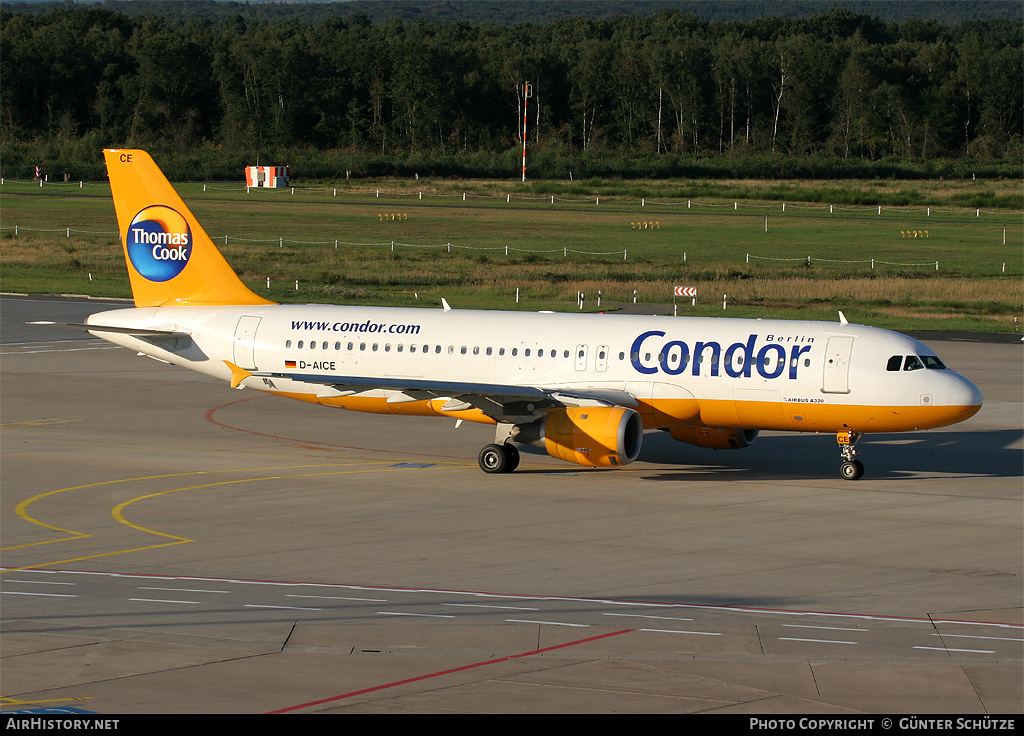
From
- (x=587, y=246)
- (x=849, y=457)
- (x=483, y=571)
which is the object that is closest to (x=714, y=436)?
(x=849, y=457)

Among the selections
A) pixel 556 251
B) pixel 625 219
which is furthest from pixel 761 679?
pixel 625 219

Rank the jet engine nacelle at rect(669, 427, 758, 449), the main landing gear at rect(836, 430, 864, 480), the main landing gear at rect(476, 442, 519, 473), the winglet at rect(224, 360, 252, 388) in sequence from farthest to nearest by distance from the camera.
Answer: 1. the winglet at rect(224, 360, 252, 388)
2. the jet engine nacelle at rect(669, 427, 758, 449)
3. the main landing gear at rect(476, 442, 519, 473)
4. the main landing gear at rect(836, 430, 864, 480)

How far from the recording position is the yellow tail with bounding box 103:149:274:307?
42688 millimetres

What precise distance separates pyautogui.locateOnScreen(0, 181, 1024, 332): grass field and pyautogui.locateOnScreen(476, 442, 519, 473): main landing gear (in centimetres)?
3636

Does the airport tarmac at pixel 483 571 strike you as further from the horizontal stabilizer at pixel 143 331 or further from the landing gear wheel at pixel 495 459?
the horizontal stabilizer at pixel 143 331

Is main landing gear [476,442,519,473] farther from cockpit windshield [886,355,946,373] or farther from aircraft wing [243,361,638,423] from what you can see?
cockpit windshield [886,355,946,373]

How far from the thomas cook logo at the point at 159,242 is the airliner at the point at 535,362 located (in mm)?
51

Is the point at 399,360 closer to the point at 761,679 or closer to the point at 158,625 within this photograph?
the point at 158,625

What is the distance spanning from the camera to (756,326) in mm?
36781

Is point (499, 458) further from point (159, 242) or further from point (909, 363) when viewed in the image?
point (159, 242)

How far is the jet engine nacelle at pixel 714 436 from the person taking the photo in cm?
3775

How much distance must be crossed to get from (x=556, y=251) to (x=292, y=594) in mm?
85960

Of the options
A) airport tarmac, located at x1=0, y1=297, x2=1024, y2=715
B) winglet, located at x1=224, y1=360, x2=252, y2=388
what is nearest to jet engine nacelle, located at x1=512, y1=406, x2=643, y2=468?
airport tarmac, located at x1=0, y1=297, x2=1024, y2=715

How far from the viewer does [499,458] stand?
36719 mm
